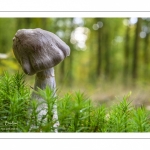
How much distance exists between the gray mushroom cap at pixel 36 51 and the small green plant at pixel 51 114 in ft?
0.46

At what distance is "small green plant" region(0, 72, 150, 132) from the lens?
4.14 feet

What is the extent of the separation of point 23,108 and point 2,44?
6859 mm

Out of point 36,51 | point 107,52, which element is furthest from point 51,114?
point 107,52

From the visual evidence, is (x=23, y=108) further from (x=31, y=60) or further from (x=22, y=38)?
(x=22, y=38)

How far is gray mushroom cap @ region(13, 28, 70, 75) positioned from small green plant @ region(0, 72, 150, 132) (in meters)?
0.14

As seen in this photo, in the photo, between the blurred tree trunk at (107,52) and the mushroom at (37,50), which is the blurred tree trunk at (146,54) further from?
the mushroom at (37,50)

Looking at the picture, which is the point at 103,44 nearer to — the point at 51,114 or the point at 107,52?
the point at 107,52

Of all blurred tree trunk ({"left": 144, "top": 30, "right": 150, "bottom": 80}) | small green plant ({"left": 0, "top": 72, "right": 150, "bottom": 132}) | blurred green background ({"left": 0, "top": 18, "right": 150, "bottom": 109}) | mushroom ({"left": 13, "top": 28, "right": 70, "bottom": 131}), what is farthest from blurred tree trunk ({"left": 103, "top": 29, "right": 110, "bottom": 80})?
mushroom ({"left": 13, "top": 28, "right": 70, "bottom": 131})

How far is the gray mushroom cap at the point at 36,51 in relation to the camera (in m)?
1.28

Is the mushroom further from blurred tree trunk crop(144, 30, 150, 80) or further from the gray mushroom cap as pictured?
blurred tree trunk crop(144, 30, 150, 80)

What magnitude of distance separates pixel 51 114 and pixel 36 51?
13.4 inches

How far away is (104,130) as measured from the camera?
4.57ft

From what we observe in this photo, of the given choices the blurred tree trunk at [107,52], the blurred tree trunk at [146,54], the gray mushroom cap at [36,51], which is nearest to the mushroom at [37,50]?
the gray mushroom cap at [36,51]

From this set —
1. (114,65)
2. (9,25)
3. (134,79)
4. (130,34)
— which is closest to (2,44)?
(9,25)
